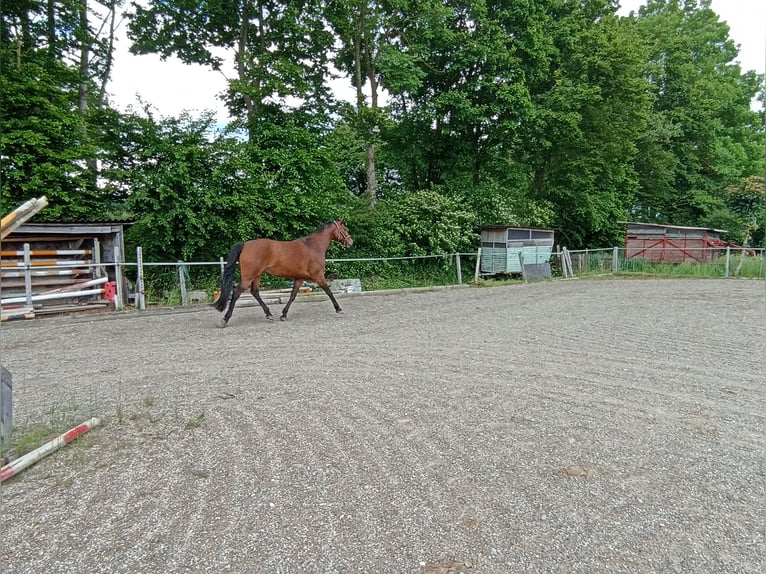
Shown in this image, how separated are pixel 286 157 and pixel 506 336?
8.59 meters

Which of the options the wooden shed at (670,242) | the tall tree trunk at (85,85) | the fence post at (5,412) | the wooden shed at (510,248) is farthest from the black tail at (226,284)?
the wooden shed at (670,242)

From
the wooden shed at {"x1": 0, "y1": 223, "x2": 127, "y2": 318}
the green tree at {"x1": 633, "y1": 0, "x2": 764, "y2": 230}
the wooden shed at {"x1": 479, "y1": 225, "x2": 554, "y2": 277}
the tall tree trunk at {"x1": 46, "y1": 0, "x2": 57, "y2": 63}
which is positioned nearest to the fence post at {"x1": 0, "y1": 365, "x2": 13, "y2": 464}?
the wooden shed at {"x1": 0, "y1": 223, "x2": 127, "y2": 318}

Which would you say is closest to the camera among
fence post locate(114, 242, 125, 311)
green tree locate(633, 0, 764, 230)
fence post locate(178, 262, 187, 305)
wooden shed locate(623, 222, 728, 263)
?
fence post locate(114, 242, 125, 311)

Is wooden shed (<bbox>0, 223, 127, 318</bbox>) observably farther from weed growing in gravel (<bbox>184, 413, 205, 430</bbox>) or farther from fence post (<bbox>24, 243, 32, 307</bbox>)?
weed growing in gravel (<bbox>184, 413, 205, 430</bbox>)

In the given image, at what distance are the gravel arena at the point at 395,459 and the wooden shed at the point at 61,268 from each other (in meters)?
2.83

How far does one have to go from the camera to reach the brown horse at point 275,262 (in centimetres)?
733

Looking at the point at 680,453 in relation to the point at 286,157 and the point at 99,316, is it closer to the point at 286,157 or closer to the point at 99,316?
the point at 99,316

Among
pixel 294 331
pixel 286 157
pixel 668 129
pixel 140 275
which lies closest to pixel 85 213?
pixel 140 275

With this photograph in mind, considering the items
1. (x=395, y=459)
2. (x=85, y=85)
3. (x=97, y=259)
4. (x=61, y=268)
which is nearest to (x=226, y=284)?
(x=97, y=259)

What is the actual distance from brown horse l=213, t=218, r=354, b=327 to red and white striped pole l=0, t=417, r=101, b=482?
4107 mm

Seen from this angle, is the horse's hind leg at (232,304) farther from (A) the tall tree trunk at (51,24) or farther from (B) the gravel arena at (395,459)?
(A) the tall tree trunk at (51,24)

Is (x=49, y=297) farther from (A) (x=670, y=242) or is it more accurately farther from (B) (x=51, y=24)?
(A) (x=670, y=242)

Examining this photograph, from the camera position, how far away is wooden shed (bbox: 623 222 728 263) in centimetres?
2011

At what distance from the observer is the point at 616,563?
1.82 meters
